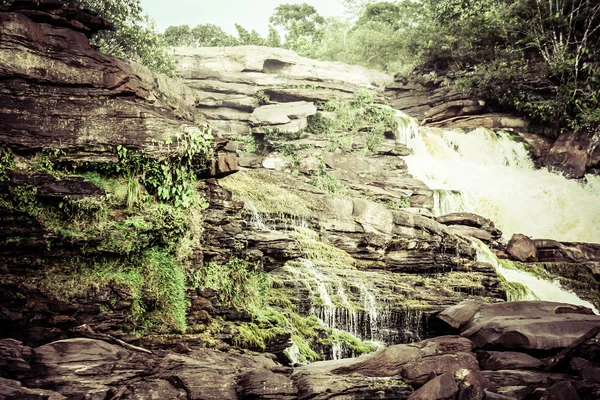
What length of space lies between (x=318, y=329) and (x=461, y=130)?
19.8 metres

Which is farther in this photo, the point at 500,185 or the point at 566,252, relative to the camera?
the point at 500,185

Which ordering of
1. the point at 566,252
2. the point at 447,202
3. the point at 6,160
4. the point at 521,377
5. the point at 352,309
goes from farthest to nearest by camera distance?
the point at 447,202, the point at 566,252, the point at 352,309, the point at 521,377, the point at 6,160

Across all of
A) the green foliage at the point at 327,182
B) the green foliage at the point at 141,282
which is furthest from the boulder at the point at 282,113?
the green foliage at the point at 141,282

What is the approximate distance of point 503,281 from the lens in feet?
47.8

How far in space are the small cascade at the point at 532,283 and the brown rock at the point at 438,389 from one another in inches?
334

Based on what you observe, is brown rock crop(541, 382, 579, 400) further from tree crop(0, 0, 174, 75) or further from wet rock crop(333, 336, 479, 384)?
tree crop(0, 0, 174, 75)

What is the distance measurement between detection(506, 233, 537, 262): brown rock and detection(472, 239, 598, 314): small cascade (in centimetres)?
82

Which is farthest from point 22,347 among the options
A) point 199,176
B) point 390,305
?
point 390,305

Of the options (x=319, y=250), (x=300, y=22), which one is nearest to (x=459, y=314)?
(x=319, y=250)

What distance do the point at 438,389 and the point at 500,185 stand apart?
59.6 ft

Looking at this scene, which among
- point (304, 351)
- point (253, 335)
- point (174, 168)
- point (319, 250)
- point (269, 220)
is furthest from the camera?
point (269, 220)

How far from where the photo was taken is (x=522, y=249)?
1734 cm

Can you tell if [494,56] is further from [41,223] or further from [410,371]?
[41,223]

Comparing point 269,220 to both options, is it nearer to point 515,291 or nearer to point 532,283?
point 515,291
